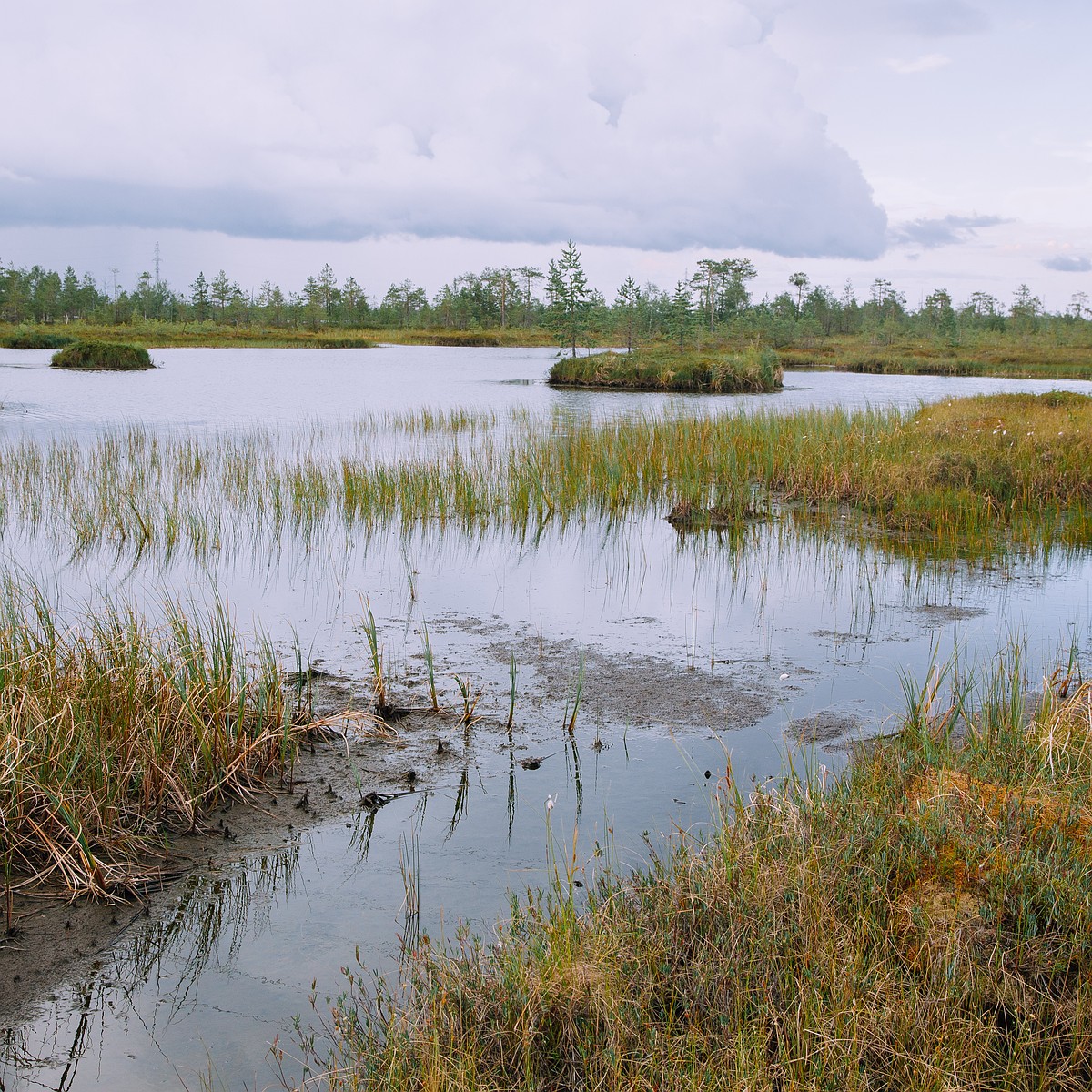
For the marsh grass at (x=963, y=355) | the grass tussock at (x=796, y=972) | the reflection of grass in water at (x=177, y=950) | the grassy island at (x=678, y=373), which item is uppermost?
the marsh grass at (x=963, y=355)

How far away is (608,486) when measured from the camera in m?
12.4

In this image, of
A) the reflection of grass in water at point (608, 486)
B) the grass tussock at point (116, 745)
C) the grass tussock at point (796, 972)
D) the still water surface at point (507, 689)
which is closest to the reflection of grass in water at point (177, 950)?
the still water surface at point (507, 689)

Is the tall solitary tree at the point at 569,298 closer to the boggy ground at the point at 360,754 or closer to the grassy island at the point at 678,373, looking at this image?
the grassy island at the point at 678,373

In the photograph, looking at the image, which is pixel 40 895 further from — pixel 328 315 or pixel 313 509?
pixel 328 315

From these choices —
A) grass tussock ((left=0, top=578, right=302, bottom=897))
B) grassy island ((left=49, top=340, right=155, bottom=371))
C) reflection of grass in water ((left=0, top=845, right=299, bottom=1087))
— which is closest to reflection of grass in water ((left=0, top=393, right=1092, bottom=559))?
grass tussock ((left=0, top=578, right=302, bottom=897))

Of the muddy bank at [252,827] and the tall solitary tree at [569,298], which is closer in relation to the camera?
the muddy bank at [252,827]

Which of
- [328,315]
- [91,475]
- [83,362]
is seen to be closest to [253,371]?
[83,362]

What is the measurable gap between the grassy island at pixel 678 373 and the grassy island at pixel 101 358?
17.4 metres

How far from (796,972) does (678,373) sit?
3361 cm

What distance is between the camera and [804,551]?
9.77 m

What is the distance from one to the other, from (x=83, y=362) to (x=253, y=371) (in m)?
6.70

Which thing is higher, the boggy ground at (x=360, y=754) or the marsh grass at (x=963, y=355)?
the marsh grass at (x=963, y=355)

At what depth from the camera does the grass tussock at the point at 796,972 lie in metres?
2.39

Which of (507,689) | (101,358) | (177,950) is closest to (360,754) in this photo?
(507,689)
